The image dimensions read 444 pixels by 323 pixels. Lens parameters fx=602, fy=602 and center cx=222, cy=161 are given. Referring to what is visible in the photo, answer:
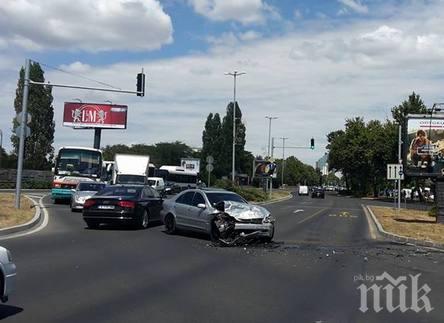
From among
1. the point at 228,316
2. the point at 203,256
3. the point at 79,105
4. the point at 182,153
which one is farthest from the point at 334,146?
the point at 228,316

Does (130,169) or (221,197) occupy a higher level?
(130,169)

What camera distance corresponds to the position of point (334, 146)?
9244 cm

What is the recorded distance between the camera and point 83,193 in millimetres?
26172

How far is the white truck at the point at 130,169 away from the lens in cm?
3872

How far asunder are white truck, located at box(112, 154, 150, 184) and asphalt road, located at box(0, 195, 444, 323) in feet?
70.0

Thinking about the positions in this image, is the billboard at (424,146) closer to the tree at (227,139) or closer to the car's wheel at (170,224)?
the car's wheel at (170,224)

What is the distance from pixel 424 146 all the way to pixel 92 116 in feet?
155

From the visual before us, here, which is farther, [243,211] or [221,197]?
[221,197]

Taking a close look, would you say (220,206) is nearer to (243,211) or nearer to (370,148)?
(243,211)

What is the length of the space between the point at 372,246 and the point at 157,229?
700 centimetres

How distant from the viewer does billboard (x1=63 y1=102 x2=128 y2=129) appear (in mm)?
68812

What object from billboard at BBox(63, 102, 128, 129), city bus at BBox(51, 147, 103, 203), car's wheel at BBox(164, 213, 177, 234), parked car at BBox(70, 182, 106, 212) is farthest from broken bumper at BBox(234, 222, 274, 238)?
billboard at BBox(63, 102, 128, 129)

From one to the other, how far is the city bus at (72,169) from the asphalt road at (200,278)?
13.9 metres

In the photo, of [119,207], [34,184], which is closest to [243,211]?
[119,207]
